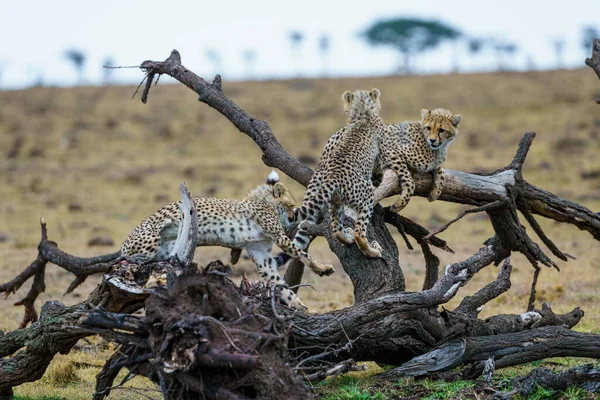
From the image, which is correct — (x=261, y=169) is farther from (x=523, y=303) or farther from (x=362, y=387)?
(x=362, y=387)

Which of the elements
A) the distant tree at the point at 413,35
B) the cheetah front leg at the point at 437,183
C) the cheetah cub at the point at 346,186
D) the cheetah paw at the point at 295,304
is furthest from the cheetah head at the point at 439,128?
the distant tree at the point at 413,35

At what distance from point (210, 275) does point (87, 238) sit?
955 cm

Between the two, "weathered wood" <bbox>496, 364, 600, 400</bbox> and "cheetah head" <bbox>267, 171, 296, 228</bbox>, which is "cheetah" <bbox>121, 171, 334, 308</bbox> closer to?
"cheetah head" <bbox>267, 171, 296, 228</bbox>

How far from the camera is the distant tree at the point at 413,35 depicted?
4319 centimetres

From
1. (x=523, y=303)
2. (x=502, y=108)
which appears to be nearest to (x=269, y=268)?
(x=523, y=303)

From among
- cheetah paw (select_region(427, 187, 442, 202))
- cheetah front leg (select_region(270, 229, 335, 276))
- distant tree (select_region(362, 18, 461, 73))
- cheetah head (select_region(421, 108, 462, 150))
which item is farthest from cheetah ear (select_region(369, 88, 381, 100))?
distant tree (select_region(362, 18, 461, 73))

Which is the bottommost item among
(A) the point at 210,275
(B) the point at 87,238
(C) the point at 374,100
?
(B) the point at 87,238

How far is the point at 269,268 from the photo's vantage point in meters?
6.17

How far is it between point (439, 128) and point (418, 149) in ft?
0.78

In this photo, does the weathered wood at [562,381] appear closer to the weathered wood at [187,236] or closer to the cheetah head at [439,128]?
the weathered wood at [187,236]

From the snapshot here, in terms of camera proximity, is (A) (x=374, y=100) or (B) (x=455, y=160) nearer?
(A) (x=374, y=100)

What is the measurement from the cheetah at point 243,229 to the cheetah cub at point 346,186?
0.20m

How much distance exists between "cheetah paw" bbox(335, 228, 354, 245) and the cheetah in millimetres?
213

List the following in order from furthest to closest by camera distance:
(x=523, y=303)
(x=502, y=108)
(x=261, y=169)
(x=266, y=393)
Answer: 1. (x=502, y=108)
2. (x=261, y=169)
3. (x=523, y=303)
4. (x=266, y=393)
